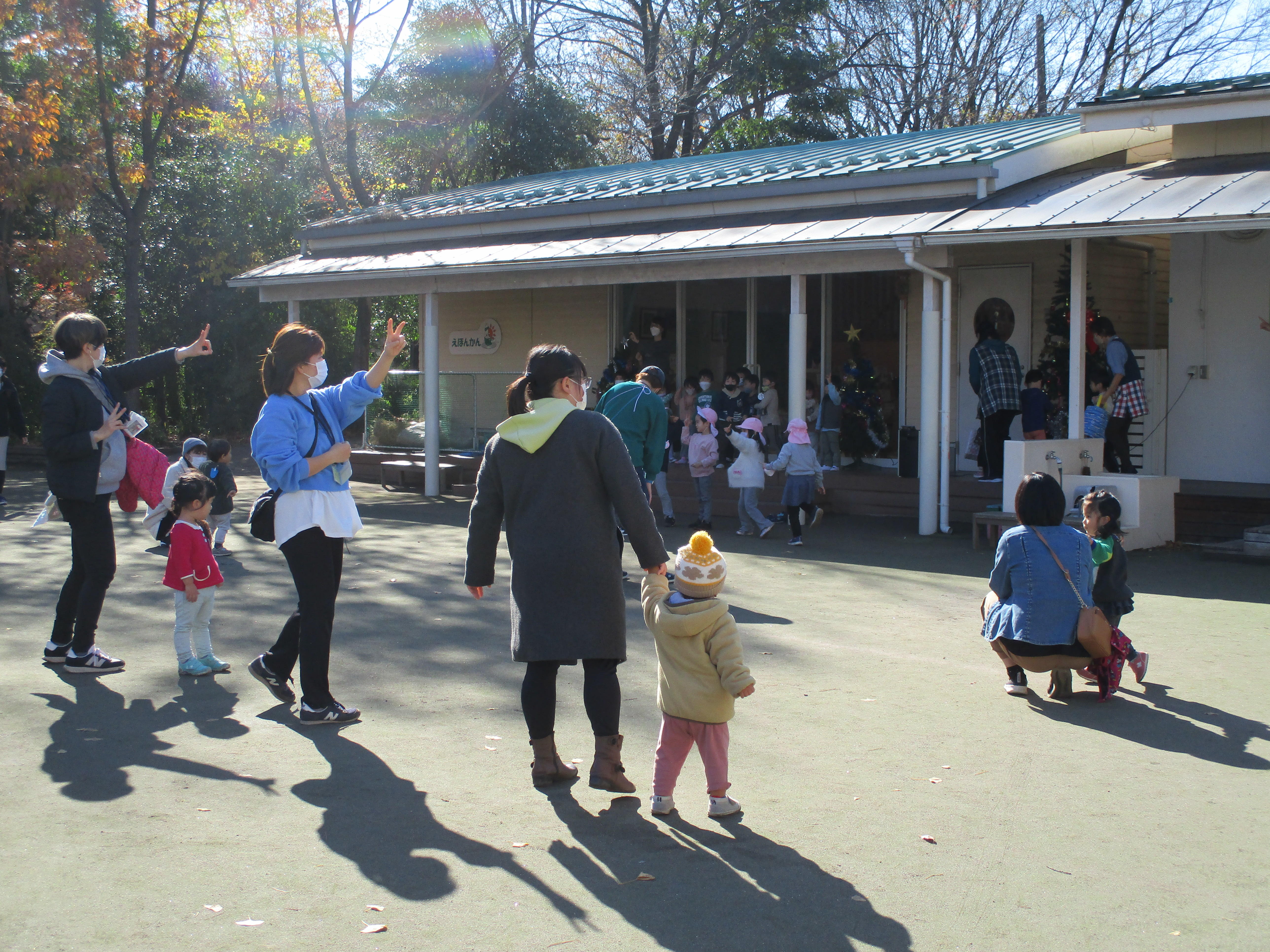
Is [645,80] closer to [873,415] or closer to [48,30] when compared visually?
[48,30]

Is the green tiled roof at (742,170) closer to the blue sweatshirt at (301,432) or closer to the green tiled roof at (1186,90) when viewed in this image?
the green tiled roof at (1186,90)

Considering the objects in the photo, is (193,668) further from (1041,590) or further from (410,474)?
(410,474)

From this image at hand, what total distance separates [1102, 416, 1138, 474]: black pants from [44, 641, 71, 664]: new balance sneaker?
9.87 m

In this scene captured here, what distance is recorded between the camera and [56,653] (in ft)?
20.8

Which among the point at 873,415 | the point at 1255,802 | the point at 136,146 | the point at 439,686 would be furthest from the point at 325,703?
the point at 136,146

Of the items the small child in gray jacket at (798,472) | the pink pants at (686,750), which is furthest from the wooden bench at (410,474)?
A: the pink pants at (686,750)

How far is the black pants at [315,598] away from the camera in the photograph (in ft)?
16.8

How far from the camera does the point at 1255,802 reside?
14.3ft

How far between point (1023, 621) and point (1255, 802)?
1478 millimetres

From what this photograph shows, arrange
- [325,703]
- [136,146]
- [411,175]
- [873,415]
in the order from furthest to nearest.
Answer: [411,175] < [136,146] < [873,415] < [325,703]

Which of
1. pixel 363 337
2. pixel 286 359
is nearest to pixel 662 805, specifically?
pixel 286 359

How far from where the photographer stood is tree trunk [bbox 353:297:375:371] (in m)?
27.5

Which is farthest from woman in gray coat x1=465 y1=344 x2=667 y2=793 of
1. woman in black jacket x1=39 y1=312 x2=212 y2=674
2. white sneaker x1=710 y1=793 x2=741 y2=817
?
woman in black jacket x1=39 y1=312 x2=212 y2=674

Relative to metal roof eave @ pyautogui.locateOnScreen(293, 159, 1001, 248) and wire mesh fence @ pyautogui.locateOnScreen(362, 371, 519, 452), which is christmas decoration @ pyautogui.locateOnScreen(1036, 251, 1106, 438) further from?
wire mesh fence @ pyautogui.locateOnScreen(362, 371, 519, 452)
